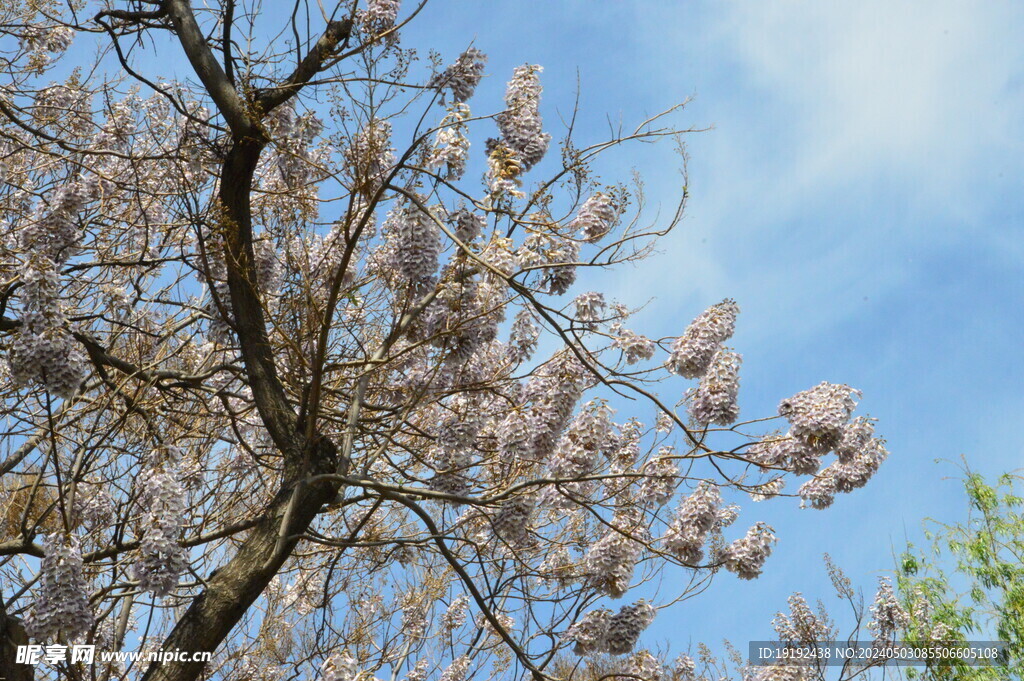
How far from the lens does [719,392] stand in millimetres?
5047

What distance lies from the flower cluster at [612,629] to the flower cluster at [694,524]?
1.23 feet

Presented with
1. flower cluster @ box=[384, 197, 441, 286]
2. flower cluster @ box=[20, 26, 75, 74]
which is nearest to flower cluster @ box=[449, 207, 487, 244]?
flower cluster @ box=[384, 197, 441, 286]

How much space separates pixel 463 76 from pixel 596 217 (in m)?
1.17

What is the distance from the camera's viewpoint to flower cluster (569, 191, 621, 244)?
532cm

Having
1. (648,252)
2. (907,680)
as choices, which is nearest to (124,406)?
(648,252)

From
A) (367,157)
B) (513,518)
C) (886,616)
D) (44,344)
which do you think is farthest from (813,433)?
(886,616)

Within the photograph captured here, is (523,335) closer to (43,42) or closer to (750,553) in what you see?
(750,553)

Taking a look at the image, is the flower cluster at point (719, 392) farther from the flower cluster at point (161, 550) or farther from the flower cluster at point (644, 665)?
the flower cluster at point (161, 550)

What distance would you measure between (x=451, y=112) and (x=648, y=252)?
1310mm

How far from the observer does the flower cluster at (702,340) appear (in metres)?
5.11

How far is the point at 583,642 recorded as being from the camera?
5723 mm

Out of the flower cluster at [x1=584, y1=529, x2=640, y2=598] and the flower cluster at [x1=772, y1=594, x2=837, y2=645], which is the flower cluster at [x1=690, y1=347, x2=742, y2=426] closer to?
the flower cluster at [x1=584, y1=529, x2=640, y2=598]

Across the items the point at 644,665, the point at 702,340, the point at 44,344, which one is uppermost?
the point at 702,340

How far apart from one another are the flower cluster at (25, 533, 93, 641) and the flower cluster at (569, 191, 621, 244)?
3.08 metres
